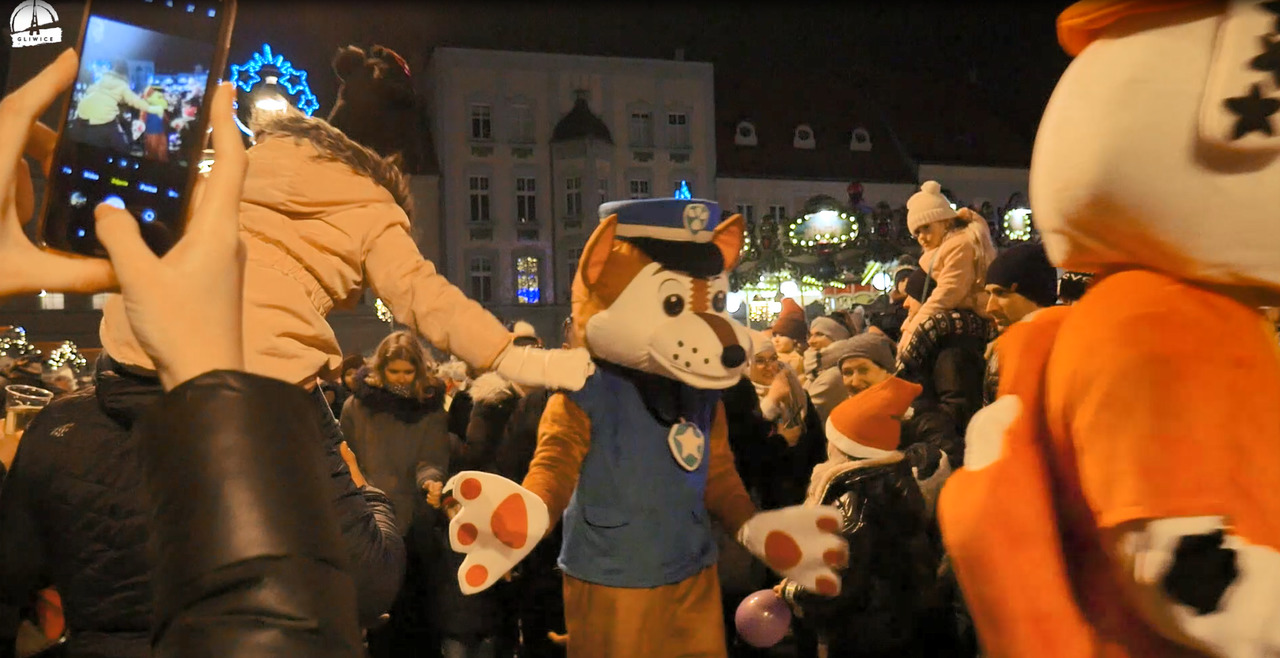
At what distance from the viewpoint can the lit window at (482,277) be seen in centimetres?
2966

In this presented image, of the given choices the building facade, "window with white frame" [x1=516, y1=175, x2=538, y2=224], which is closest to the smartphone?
the building facade

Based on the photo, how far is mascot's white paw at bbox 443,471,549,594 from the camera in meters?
3.38

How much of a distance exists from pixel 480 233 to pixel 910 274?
22.9 meters

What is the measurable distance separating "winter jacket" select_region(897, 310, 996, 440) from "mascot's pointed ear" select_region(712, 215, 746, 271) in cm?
181

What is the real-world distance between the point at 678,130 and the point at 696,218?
27531 mm

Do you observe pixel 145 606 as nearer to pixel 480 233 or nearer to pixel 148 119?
pixel 148 119

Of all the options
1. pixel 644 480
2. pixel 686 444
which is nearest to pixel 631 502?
pixel 644 480

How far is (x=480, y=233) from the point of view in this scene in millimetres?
29422

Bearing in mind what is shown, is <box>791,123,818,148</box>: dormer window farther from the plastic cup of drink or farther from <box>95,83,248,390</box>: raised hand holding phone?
<box>95,83,248,390</box>: raised hand holding phone

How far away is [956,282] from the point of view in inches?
229

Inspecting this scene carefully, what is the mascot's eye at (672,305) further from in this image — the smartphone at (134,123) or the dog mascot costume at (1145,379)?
the smartphone at (134,123)

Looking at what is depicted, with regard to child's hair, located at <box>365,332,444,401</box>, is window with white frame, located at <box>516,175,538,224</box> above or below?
above

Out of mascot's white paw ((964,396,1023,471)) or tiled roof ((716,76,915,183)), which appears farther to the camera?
tiled roof ((716,76,915,183))

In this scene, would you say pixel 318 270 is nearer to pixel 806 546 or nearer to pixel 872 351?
pixel 806 546
